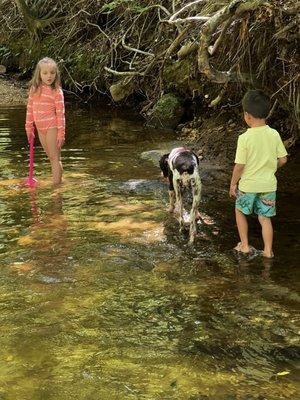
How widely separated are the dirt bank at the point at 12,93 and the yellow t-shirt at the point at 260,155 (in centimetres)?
1228

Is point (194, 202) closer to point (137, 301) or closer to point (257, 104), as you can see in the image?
point (257, 104)

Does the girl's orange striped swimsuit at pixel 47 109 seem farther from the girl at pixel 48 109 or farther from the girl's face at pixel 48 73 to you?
the girl's face at pixel 48 73

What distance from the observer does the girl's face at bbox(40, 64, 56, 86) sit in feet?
24.0

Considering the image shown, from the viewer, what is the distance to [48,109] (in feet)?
25.2

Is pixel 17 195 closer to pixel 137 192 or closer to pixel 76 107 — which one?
pixel 137 192

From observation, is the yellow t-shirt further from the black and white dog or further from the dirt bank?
the dirt bank

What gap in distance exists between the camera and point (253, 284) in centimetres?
474

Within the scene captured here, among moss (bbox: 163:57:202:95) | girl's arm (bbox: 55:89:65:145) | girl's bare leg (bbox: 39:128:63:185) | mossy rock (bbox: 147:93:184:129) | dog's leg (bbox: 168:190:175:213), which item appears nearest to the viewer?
dog's leg (bbox: 168:190:175:213)

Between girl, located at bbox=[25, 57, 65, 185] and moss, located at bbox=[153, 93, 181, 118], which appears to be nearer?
girl, located at bbox=[25, 57, 65, 185]

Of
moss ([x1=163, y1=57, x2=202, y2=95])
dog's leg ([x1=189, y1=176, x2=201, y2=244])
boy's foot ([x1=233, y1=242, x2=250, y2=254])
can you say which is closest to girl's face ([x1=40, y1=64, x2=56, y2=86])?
dog's leg ([x1=189, y1=176, x2=201, y2=244])

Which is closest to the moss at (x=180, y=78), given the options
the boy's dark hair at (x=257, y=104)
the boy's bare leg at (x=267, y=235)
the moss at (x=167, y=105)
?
the moss at (x=167, y=105)

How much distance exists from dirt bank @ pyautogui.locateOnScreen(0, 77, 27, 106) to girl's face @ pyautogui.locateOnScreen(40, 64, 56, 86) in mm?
9256

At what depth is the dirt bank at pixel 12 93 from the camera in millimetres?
16531

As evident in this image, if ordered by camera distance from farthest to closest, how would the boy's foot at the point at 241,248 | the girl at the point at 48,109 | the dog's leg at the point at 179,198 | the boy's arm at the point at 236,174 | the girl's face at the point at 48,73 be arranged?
1. the girl at the point at 48,109
2. the girl's face at the point at 48,73
3. the dog's leg at the point at 179,198
4. the boy's foot at the point at 241,248
5. the boy's arm at the point at 236,174
